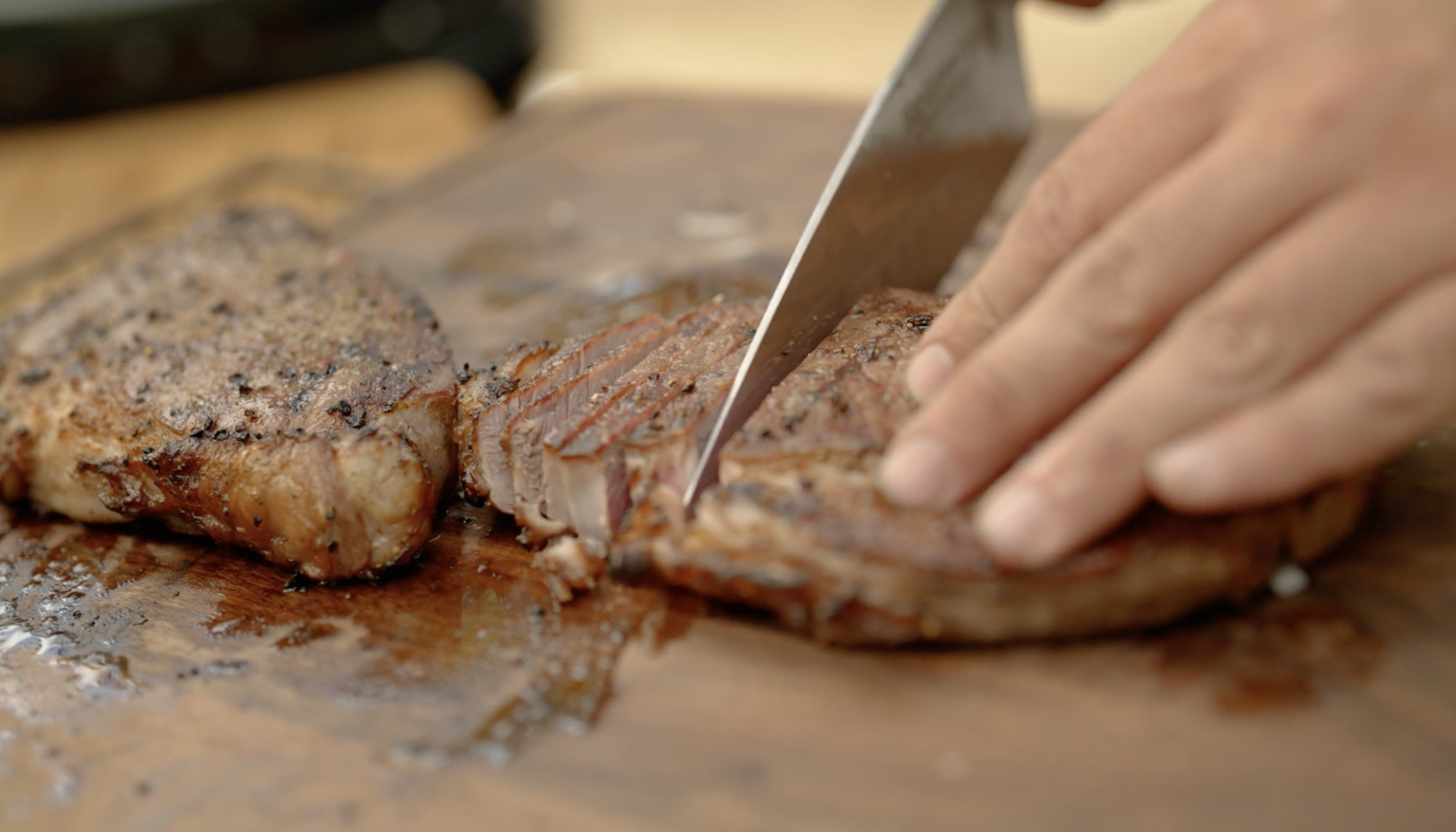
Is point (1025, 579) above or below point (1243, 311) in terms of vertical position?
below

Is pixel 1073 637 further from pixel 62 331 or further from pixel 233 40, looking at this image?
pixel 233 40

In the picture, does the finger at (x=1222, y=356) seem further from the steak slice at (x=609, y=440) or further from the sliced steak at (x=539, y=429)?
the sliced steak at (x=539, y=429)

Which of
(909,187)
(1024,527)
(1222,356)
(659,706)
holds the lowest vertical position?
(659,706)

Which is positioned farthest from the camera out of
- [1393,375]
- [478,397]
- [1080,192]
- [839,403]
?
[478,397]

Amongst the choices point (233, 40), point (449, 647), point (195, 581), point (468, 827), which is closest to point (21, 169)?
point (233, 40)

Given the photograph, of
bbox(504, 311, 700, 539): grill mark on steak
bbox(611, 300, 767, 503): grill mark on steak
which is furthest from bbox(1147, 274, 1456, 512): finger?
bbox(504, 311, 700, 539): grill mark on steak

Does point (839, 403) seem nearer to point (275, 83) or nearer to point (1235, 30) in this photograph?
point (1235, 30)

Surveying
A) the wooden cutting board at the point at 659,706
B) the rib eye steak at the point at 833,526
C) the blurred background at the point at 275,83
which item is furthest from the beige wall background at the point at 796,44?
the wooden cutting board at the point at 659,706

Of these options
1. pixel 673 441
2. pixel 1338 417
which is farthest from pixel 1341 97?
pixel 673 441
